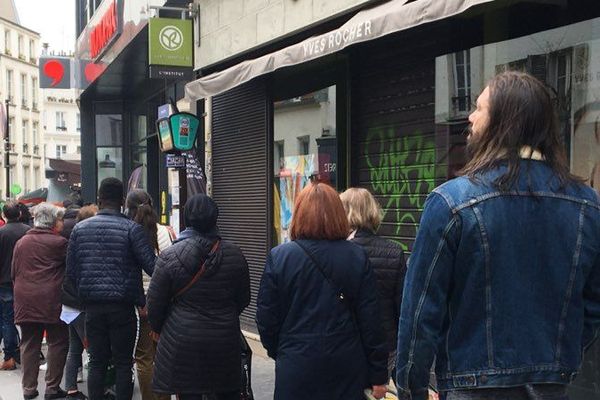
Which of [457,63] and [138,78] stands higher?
[138,78]

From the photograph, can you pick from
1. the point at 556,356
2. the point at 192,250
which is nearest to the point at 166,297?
the point at 192,250

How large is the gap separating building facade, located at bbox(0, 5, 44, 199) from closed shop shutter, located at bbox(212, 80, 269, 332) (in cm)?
5330

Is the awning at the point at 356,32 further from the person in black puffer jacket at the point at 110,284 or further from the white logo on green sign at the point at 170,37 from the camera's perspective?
the white logo on green sign at the point at 170,37

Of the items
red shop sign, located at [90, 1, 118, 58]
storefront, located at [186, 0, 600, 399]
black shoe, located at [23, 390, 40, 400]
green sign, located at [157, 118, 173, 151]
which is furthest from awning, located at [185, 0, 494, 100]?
red shop sign, located at [90, 1, 118, 58]

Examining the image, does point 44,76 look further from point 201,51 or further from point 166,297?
point 166,297

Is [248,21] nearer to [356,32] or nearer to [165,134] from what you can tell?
[165,134]

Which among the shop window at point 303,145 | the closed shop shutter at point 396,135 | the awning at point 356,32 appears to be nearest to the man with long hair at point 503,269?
the awning at point 356,32

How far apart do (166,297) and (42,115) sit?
66535 mm

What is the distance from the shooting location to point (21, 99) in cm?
6191

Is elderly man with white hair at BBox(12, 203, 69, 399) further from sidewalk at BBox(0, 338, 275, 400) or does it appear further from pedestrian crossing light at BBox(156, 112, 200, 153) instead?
pedestrian crossing light at BBox(156, 112, 200, 153)

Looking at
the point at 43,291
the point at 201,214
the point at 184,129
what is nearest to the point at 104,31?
the point at 184,129

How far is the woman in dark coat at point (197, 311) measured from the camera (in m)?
4.33

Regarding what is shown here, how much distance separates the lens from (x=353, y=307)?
363cm

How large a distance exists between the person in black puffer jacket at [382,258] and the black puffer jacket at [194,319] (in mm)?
895
